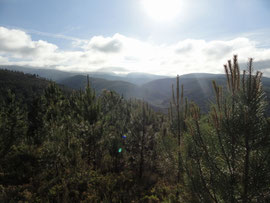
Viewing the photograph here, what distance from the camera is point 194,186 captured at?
2.48 metres

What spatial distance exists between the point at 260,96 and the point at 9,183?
13685 millimetres

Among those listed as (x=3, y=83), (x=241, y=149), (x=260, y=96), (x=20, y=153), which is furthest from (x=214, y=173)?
(x=3, y=83)

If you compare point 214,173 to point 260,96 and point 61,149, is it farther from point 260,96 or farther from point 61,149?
point 61,149

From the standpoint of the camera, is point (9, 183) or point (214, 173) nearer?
point (214, 173)

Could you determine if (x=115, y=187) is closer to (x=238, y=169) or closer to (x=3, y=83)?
(x=238, y=169)

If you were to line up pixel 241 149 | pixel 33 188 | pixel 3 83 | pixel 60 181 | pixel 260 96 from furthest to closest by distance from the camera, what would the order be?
pixel 3 83
pixel 60 181
pixel 33 188
pixel 241 149
pixel 260 96

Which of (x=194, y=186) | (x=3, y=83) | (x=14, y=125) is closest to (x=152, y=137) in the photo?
(x=194, y=186)

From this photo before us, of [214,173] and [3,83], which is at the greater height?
[3,83]

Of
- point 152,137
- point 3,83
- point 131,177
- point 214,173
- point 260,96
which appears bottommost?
point 131,177

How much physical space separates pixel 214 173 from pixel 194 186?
1.38 feet

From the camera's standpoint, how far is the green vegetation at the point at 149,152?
1.95m

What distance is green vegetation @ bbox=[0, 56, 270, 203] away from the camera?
1.95 meters

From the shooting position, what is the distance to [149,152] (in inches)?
470

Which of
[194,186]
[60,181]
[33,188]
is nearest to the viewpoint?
[194,186]
